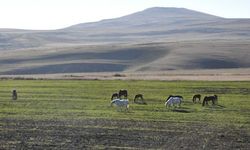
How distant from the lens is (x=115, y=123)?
30.1 meters

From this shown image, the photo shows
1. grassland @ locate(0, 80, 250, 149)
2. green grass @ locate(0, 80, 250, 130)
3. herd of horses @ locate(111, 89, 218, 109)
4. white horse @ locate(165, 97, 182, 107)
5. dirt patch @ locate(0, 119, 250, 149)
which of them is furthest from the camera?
white horse @ locate(165, 97, 182, 107)

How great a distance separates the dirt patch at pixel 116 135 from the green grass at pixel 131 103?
179 cm

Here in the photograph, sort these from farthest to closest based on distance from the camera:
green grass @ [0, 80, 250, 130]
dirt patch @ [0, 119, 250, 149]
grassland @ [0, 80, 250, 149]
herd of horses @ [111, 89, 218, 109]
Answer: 1. herd of horses @ [111, 89, 218, 109]
2. green grass @ [0, 80, 250, 130]
3. grassland @ [0, 80, 250, 149]
4. dirt patch @ [0, 119, 250, 149]

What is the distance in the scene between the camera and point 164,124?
97.5 feet

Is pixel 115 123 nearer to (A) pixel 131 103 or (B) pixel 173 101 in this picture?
(B) pixel 173 101

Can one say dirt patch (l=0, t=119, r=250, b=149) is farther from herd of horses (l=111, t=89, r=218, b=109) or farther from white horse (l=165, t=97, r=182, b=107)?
white horse (l=165, t=97, r=182, b=107)

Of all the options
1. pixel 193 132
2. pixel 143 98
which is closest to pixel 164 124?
pixel 193 132

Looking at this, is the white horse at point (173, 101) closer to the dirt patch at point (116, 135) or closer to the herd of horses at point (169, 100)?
the herd of horses at point (169, 100)

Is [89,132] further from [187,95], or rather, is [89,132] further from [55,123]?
[187,95]

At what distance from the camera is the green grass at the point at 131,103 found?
3259 centimetres

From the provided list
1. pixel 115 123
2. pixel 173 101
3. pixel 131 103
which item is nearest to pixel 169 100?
pixel 173 101

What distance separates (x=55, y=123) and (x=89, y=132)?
346 centimetres

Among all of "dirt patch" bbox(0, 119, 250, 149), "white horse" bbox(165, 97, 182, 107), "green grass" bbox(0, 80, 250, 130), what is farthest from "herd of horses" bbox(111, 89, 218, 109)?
"dirt patch" bbox(0, 119, 250, 149)

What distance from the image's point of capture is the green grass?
32.6 metres
